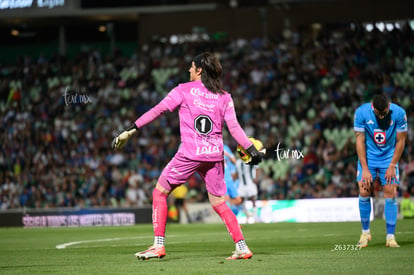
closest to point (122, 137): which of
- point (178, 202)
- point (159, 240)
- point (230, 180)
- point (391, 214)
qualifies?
point (159, 240)

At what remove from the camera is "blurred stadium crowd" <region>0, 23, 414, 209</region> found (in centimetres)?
2918

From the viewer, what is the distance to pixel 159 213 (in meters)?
10.1

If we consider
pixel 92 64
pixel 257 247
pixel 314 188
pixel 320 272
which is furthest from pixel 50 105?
pixel 320 272

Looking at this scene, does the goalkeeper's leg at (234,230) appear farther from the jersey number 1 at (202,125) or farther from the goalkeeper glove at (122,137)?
the goalkeeper glove at (122,137)

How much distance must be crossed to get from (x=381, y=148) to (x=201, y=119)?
11.8ft

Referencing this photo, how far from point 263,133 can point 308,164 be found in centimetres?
315

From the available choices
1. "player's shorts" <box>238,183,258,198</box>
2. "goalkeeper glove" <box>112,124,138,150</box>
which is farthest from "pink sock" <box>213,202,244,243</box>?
"player's shorts" <box>238,183,258,198</box>

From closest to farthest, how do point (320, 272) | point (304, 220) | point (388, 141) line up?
1. point (320, 272)
2. point (388, 141)
3. point (304, 220)

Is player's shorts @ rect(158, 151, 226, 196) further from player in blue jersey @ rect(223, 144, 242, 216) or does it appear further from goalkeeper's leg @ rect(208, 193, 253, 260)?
player in blue jersey @ rect(223, 144, 242, 216)

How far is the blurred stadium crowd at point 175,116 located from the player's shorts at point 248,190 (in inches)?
101

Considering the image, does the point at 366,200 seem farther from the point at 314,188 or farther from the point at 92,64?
the point at 92,64

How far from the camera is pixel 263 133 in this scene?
31141mm

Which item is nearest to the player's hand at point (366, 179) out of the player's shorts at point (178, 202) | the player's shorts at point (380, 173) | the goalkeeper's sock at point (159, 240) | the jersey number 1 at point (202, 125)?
the player's shorts at point (380, 173)

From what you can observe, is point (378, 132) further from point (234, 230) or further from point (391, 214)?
point (234, 230)
